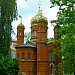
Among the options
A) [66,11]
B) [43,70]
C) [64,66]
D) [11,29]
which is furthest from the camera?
[43,70]

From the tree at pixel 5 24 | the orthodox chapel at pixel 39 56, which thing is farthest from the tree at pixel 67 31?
the orthodox chapel at pixel 39 56

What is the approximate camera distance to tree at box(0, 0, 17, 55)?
20128 mm

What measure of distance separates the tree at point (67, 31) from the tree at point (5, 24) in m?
3.62

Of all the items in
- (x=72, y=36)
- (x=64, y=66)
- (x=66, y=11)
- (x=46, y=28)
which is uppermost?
(x=46, y=28)

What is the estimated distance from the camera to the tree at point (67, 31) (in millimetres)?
17469

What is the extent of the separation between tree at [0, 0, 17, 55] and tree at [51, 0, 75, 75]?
143 inches

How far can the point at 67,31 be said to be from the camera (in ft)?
58.2

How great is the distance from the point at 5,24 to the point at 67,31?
4889mm

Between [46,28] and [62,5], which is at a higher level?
[46,28]

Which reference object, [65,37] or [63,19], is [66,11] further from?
[65,37]

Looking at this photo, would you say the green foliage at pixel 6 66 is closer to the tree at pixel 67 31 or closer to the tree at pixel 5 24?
the tree at pixel 5 24

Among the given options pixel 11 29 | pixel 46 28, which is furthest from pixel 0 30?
pixel 46 28

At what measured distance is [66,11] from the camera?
57.5 ft

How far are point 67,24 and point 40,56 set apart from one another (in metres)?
26.5
